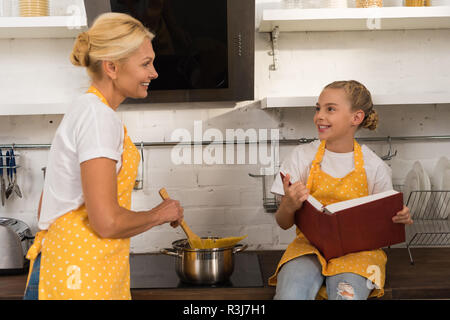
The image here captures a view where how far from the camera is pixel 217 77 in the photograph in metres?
1.57

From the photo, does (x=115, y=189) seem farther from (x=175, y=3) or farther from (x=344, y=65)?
(x=344, y=65)

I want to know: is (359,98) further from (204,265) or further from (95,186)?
(95,186)

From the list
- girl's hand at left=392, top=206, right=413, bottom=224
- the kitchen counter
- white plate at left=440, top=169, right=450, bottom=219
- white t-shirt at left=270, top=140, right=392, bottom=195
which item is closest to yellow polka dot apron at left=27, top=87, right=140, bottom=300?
the kitchen counter

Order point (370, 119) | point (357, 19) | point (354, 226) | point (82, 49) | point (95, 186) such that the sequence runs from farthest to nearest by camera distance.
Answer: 1. point (357, 19)
2. point (370, 119)
3. point (354, 226)
4. point (82, 49)
5. point (95, 186)

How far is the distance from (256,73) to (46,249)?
0.93 meters

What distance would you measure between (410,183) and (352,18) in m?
0.56

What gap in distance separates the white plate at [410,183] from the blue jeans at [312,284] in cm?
53

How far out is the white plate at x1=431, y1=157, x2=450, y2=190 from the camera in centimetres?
161

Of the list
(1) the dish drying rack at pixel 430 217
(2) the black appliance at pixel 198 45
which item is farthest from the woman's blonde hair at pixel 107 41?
(1) the dish drying rack at pixel 430 217

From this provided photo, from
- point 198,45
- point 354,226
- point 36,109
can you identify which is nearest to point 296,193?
point 354,226

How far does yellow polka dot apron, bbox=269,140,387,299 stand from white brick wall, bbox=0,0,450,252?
32 centimetres

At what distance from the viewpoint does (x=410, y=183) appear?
5.29 feet

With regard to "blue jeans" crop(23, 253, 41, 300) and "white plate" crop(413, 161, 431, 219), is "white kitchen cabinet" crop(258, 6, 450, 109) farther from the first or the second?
"blue jeans" crop(23, 253, 41, 300)

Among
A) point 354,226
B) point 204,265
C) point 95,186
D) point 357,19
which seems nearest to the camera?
point 95,186
